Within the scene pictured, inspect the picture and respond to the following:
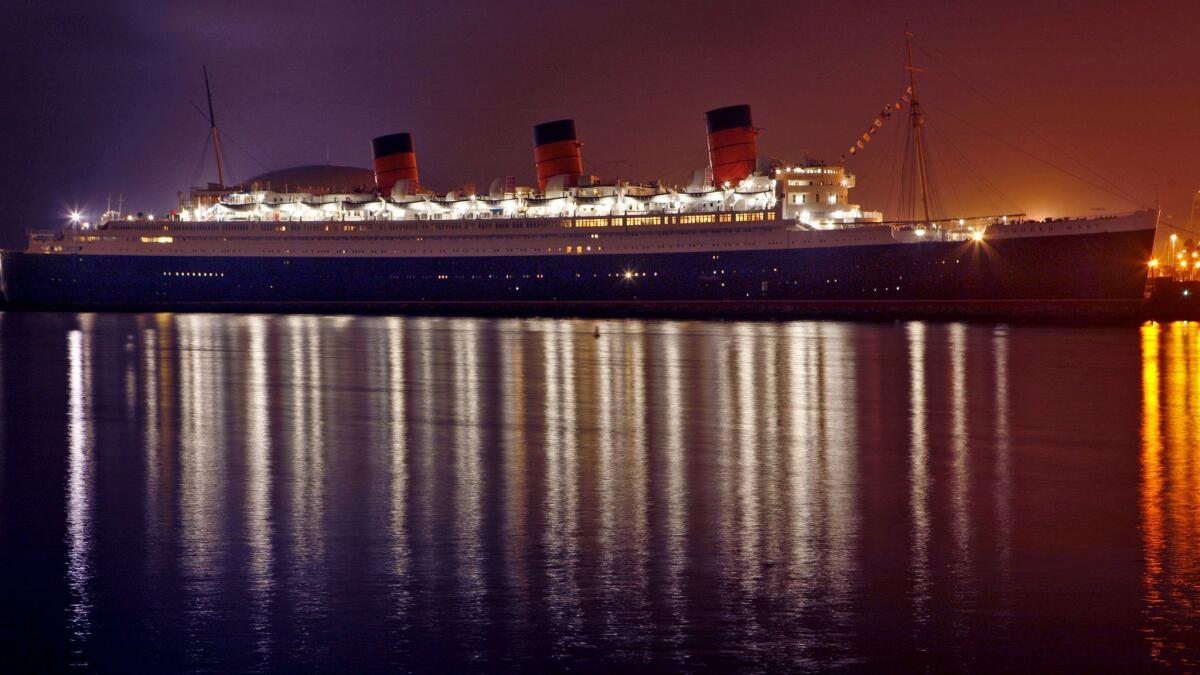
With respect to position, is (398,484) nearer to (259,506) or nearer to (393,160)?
(259,506)

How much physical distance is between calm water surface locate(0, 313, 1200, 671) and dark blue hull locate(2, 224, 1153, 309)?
22.3 metres

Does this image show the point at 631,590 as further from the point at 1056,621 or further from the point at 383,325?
the point at 383,325

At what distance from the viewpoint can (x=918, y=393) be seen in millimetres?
18562

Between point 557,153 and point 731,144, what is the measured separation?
29.2ft

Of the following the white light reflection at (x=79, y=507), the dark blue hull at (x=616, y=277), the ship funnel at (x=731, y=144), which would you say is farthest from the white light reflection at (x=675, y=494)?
the ship funnel at (x=731, y=144)

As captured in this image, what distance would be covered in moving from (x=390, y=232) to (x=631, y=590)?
1958 inches

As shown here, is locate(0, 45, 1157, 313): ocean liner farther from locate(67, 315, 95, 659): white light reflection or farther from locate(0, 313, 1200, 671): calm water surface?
locate(67, 315, 95, 659): white light reflection

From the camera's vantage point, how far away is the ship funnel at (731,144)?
48344mm

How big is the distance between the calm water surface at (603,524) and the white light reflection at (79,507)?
0.04 metres

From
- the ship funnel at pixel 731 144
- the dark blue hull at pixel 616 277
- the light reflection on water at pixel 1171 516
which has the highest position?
the ship funnel at pixel 731 144

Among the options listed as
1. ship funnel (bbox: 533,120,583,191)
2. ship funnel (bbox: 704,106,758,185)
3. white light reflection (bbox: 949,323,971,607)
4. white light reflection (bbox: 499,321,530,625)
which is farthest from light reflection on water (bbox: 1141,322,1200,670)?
ship funnel (bbox: 533,120,583,191)

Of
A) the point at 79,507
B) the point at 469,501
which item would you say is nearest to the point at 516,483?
the point at 469,501

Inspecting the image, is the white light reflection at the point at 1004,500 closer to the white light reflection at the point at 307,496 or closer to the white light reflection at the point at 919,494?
the white light reflection at the point at 919,494

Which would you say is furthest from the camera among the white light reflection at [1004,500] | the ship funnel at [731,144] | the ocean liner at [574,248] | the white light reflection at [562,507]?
the ship funnel at [731,144]
